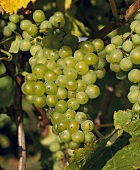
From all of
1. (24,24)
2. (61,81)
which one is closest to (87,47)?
(61,81)

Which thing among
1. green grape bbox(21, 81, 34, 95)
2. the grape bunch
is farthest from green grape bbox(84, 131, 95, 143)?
green grape bbox(21, 81, 34, 95)

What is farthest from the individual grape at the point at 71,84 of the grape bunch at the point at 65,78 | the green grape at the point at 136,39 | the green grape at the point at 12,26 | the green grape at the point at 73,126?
the green grape at the point at 12,26

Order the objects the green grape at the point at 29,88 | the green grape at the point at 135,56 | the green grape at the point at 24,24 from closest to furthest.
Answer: the green grape at the point at 135,56 < the green grape at the point at 29,88 < the green grape at the point at 24,24

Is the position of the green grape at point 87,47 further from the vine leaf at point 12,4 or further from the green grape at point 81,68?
the vine leaf at point 12,4

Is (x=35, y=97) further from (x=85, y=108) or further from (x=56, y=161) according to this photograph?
(x=56, y=161)

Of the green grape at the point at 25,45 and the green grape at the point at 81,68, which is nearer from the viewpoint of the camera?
the green grape at the point at 81,68

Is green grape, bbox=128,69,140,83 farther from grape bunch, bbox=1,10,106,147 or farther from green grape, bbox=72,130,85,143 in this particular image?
green grape, bbox=72,130,85,143
